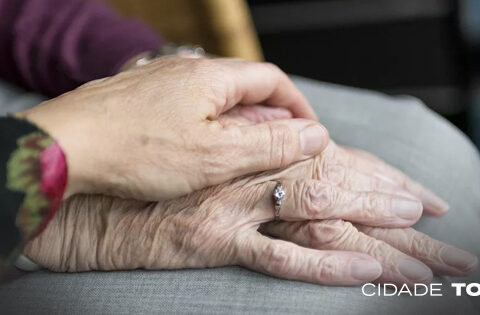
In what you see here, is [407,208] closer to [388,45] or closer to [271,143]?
[271,143]

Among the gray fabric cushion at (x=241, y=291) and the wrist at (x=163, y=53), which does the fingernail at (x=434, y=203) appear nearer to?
the gray fabric cushion at (x=241, y=291)

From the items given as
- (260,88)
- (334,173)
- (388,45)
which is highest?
(260,88)

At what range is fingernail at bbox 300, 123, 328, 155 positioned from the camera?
0.78m

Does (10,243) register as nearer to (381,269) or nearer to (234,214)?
(234,214)

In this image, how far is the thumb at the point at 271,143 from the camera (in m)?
0.74

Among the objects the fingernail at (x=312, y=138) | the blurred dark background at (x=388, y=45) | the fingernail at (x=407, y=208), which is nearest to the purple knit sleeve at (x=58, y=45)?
the fingernail at (x=312, y=138)

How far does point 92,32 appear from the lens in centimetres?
111

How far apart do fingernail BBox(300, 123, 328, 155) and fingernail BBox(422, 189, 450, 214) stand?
0.15 m

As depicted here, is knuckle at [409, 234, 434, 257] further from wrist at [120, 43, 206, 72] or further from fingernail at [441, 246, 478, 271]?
wrist at [120, 43, 206, 72]

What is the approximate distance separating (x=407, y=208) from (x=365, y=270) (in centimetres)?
12

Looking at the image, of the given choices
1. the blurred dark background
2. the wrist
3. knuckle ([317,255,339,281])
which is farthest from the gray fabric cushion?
the blurred dark background

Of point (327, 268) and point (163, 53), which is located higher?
point (163, 53)

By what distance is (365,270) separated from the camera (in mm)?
698

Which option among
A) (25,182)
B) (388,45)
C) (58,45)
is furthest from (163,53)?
(388,45)
